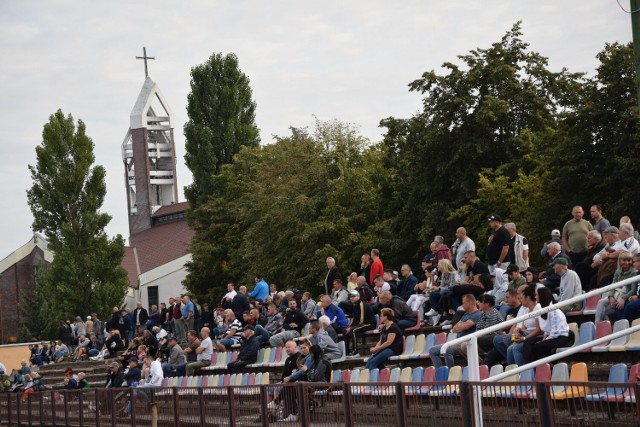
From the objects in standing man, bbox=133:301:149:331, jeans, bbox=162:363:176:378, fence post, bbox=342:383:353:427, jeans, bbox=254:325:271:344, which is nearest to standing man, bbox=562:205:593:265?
fence post, bbox=342:383:353:427

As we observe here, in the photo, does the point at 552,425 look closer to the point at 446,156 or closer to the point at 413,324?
the point at 413,324

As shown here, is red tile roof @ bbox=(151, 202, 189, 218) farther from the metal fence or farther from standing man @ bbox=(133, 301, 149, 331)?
the metal fence

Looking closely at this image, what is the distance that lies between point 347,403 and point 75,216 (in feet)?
179

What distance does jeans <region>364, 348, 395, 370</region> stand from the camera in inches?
658

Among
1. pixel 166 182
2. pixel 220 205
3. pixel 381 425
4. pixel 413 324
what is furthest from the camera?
pixel 166 182

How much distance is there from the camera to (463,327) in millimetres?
15320

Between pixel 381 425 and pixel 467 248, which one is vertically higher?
pixel 467 248

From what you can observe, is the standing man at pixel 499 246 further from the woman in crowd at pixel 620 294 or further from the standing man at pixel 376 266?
the standing man at pixel 376 266

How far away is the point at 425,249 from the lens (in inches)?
1612

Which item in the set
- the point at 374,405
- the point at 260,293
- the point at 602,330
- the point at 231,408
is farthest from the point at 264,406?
the point at 260,293

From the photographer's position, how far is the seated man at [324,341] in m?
19.1

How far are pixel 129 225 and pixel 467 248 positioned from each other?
289 ft

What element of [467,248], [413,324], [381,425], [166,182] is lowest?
[381,425]

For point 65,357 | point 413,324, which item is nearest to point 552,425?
point 413,324
